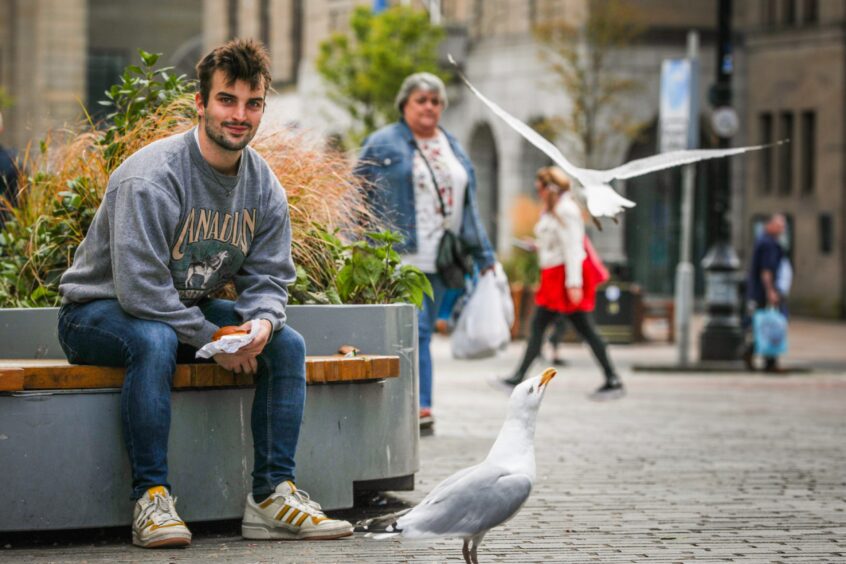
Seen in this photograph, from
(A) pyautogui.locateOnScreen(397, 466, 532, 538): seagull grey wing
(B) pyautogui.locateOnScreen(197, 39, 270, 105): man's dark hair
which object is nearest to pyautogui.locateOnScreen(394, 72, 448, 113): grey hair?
(B) pyautogui.locateOnScreen(197, 39, 270, 105): man's dark hair

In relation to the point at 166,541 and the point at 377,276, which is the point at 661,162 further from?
the point at 166,541

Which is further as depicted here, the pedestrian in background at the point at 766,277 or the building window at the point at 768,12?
the building window at the point at 768,12

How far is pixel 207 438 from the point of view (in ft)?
19.5

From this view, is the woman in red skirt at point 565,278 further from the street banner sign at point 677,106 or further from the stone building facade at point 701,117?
the stone building facade at point 701,117

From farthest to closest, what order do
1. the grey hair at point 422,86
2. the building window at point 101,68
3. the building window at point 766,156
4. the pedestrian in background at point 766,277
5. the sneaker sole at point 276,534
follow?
the building window at point 101,68
the building window at point 766,156
the pedestrian in background at point 766,277
the grey hair at point 422,86
the sneaker sole at point 276,534

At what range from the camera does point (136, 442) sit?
5.59 meters

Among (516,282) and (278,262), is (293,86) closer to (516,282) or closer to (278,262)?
(516,282)

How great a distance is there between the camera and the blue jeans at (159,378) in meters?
5.59

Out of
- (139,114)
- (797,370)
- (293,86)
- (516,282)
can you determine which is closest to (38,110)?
(293,86)

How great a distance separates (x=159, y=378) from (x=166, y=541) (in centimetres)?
57

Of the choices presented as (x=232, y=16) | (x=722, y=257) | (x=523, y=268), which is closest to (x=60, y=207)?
(x=722, y=257)

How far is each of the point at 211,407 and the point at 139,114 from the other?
62.3 inches

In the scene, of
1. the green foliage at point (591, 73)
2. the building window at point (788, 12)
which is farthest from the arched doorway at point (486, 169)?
the building window at point (788, 12)

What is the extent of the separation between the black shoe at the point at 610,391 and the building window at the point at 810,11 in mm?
20969
